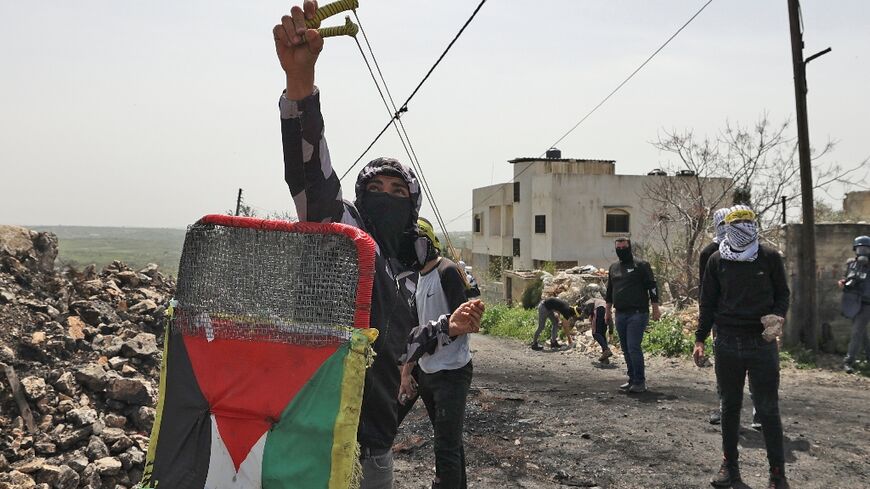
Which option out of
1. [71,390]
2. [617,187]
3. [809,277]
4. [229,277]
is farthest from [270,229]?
[617,187]

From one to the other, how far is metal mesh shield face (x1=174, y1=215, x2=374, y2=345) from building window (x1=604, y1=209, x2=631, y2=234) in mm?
36708

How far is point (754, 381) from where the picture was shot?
4402 mm

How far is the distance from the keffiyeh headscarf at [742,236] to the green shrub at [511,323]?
9.91m

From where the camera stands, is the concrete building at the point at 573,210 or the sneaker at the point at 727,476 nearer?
the sneaker at the point at 727,476

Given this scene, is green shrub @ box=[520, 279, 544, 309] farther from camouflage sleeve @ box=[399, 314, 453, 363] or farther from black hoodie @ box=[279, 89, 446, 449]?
black hoodie @ box=[279, 89, 446, 449]

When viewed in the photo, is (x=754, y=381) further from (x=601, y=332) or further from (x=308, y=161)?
(x=601, y=332)

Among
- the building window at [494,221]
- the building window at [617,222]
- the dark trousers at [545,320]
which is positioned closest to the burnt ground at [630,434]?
the dark trousers at [545,320]

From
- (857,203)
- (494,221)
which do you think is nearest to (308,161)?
(857,203)

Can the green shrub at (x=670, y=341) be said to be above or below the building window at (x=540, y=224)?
below

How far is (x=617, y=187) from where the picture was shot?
3694 cm

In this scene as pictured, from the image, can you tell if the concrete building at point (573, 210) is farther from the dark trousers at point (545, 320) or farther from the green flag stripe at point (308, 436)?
the green flag stripe at point (308, 436)

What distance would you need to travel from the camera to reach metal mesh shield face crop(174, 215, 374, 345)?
172 cm

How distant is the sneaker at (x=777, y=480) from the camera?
4391 millimetres

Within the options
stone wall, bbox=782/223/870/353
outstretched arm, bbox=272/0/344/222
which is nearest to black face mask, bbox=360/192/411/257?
outstretched arm, bbox=272/0/344/222
